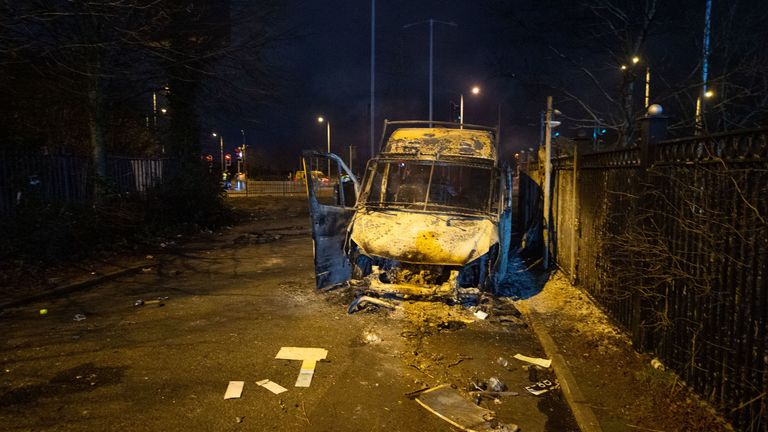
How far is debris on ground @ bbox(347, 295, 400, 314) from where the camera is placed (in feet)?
21.0

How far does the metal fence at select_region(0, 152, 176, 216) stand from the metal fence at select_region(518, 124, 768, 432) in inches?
420

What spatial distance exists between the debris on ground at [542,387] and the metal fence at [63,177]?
10.1 meters

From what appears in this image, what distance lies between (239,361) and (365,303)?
213 cm

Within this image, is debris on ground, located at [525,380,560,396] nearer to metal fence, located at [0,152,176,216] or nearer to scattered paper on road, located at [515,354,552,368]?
scattered paper on road, located at [515,354,552,368]

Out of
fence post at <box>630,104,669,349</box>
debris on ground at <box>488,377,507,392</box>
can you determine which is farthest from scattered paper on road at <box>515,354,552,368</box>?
fence post at <box>630,104,669,349</box>

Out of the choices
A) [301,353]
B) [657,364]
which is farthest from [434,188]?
[657,364]

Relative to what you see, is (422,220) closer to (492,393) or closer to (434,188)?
(434,188)

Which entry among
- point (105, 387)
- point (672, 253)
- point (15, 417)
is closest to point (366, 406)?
point (105, 387)

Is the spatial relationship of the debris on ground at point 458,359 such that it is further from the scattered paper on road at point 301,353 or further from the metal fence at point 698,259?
the metal fence at point 698,259

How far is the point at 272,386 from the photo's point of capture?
4.22m

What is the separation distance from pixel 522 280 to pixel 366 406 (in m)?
5.27

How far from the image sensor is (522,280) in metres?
8.45

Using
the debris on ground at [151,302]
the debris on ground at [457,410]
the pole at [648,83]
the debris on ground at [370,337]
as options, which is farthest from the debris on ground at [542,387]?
the pole at [648,83]

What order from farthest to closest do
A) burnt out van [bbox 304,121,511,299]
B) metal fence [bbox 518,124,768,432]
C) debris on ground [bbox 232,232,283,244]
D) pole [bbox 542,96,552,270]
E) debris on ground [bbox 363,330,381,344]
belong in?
debris on ground [bbox 232,232,283,244] → pole [bbox 542,96,552,270] → burnt out van [bbox 304,121,511,299] → debris on ground [bbox 363,330,381,344] → metal fence [bbox 518,124,768,432]
